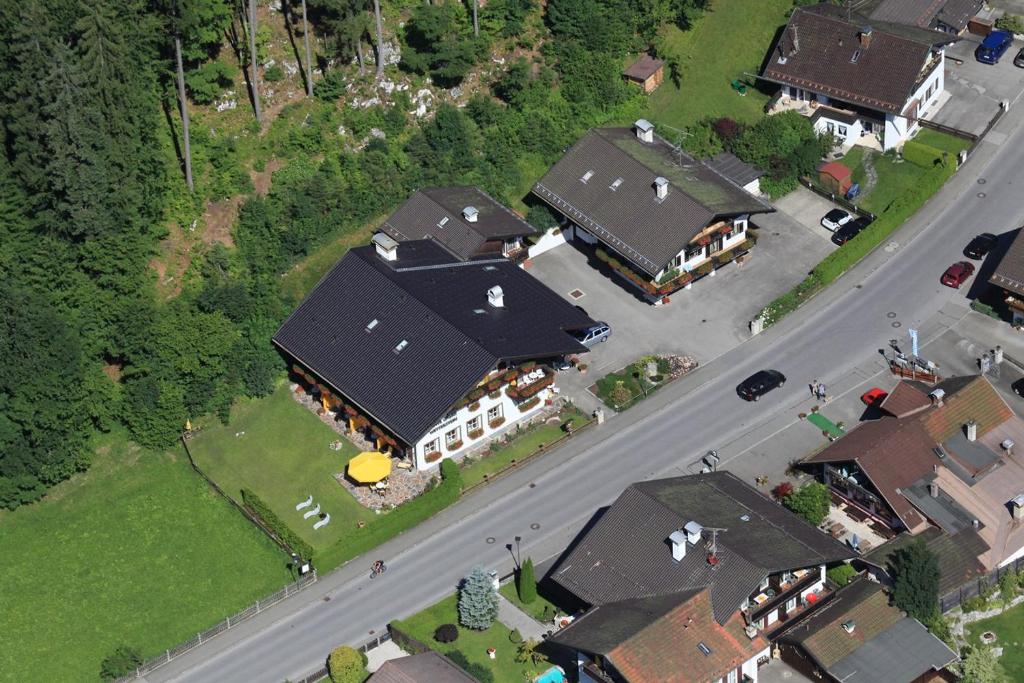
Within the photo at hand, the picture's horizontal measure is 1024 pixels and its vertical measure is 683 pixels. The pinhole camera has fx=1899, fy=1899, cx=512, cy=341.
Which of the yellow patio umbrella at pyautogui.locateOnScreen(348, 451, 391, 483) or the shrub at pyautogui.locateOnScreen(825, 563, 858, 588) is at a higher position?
the shrub at pyautogui.locateOnScreen(825, 563, 858, 588)

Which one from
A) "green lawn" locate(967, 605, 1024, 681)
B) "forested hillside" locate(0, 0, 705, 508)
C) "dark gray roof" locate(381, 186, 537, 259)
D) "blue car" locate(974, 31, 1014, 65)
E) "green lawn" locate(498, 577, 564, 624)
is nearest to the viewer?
"green lawn" locate(967, 605, 1024, 681)

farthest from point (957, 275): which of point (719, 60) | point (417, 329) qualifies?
point (417, 329)

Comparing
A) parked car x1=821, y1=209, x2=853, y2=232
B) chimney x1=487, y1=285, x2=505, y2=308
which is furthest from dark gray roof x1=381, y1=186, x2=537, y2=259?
parked car x1=821, y1=209, x2=853, y2=232

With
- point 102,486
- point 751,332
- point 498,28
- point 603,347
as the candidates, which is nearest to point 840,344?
point 751,332

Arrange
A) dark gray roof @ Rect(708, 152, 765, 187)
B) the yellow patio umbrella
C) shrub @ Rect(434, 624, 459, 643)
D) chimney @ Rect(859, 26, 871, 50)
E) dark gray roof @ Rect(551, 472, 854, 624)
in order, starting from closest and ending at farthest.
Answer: dark gray roof @ Rect(551, 472, 854, 624) < shrub @ Rect(434, 624, 459, 643) < the yellow patio umbrella < dark gray roof @ Rect(708, 152, 765, 187) < chimney @ Rect(859, 26, 871, 50)

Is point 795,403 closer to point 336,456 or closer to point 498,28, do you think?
point 336,456

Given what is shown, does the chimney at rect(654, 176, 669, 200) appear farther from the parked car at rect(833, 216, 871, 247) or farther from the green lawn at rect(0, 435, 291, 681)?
the green lawn at rect(0, 435, 291, 681)
